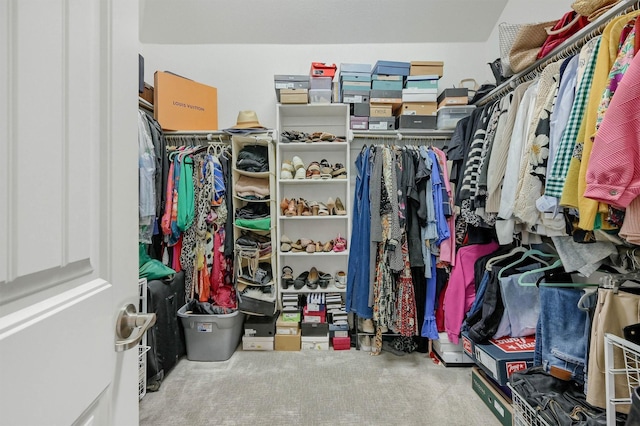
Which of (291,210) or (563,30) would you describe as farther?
(291,210)

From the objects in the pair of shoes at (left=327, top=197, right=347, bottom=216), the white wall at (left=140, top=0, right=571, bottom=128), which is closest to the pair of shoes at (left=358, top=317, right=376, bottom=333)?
the pair of shoes at (left=327, top=197, right=347, bottom=216)

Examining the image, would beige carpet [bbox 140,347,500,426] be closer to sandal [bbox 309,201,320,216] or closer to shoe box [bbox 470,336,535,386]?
shoe box [bbox 470,336,535,386]

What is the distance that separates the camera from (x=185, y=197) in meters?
2.21

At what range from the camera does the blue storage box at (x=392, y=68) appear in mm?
2379

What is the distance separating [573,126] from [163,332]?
8.05ft

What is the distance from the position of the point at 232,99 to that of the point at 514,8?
8.22 feet

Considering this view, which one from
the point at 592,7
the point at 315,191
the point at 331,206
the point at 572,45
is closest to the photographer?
the point at 592,7

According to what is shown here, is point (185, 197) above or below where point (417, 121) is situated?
below

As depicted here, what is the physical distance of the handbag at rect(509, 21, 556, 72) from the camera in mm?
1528

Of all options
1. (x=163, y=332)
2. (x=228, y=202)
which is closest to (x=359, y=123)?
(x=228, y=202)

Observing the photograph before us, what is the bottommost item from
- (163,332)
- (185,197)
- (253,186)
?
(163,332)

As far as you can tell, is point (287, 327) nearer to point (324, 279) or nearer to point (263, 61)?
point (324, 279)

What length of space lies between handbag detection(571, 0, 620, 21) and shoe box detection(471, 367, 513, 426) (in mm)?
1861

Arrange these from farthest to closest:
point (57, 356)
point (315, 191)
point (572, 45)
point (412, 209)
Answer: point (315, 191) < point (412, 209) < point (572, 45) < point (57, 356)
